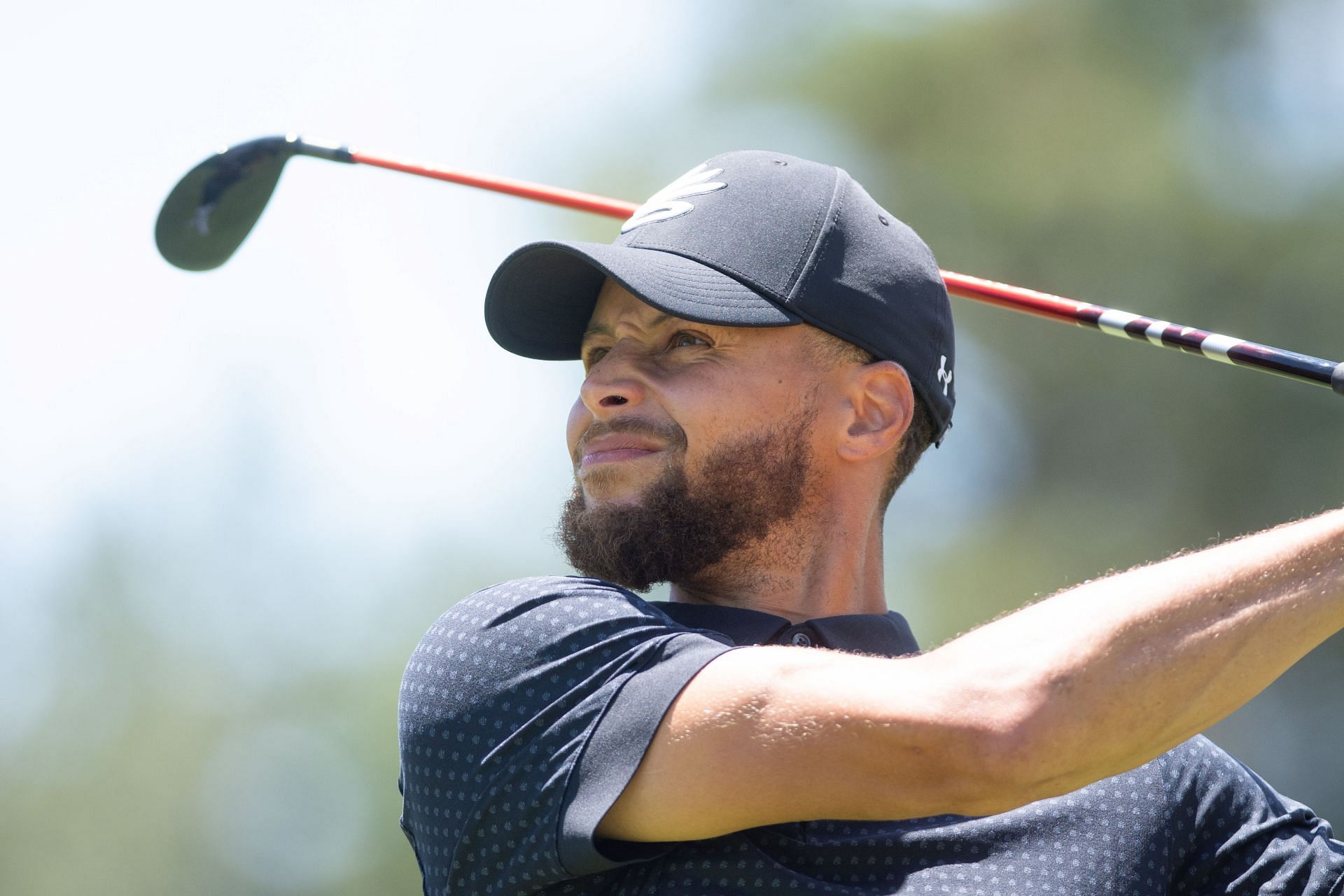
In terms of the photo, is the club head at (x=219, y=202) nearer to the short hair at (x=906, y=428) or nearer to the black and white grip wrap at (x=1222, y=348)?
the short hair at (x=906, y=428)

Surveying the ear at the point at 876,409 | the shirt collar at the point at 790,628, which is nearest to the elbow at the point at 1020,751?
the shirt collar at the point at 790,628

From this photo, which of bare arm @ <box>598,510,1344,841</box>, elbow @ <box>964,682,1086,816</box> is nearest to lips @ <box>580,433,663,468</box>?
bare arm @ <box>598,510,1344,841</box>

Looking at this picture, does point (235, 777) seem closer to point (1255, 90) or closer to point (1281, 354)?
point (1255, 90)

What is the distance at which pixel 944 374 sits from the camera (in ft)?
9.45

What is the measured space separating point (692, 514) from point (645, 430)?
0.15 meters

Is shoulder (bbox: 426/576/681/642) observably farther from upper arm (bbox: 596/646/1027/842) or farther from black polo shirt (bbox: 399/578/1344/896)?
upper arm (bbox: 596/646/1027/842)

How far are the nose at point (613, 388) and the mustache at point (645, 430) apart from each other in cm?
2

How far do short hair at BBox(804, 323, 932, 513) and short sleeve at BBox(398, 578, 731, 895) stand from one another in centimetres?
63

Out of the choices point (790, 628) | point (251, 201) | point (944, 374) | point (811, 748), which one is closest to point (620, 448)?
point (790, 628)

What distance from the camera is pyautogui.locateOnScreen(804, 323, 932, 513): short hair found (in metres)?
2.67

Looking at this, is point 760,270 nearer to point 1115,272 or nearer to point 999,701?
point 999,701

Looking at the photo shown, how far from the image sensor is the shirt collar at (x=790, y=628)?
2.44 metres

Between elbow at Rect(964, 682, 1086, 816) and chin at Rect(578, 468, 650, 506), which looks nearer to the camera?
elbow at Rect(964, 682, 1086, 816)

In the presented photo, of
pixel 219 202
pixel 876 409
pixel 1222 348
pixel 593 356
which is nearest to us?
pixel 1222 348
